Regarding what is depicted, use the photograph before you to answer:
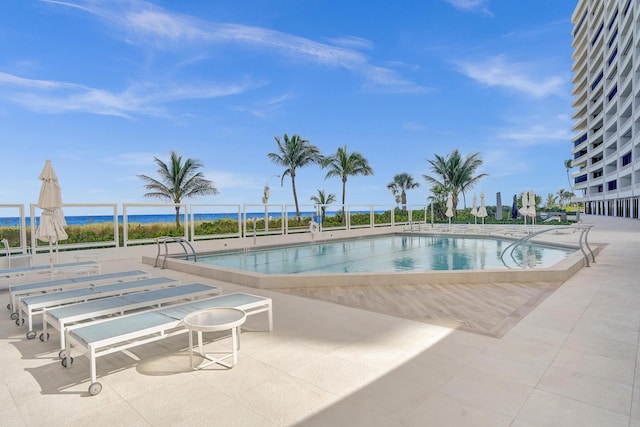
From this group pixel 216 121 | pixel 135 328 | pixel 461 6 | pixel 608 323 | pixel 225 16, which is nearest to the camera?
pixel 135 328

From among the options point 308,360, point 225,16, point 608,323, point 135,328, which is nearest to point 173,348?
point 135,328

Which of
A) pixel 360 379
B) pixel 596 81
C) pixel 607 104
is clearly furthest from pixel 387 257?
pixel 596 81

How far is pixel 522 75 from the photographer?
29047 mm

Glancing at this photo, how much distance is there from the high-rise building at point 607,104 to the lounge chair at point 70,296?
114 feet

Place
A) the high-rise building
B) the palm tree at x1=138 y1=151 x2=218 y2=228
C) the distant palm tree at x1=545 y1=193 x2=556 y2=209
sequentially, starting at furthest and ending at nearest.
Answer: the distant palm tree at x1=545 y1=193 x2=556 y2=209, the high-rise building, the palm tree at x1=138 y1=151 x2=218 y2=228

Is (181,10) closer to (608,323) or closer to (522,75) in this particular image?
(608,323)

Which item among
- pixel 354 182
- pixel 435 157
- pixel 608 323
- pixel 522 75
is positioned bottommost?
pixel 608 323

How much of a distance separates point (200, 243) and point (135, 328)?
33.9 feet

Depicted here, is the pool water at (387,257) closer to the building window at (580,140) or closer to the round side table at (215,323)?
the round side table at (215,323)

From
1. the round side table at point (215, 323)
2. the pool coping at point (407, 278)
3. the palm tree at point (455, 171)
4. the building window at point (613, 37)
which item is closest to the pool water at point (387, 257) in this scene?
the pool coping at point (407, 278)

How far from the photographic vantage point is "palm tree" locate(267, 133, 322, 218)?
25.0 m

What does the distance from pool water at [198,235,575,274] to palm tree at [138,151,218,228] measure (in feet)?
33.3

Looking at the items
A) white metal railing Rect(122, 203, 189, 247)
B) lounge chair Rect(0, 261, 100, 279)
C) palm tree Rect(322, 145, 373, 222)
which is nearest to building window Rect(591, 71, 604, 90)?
palm tree Rect(322, 145, 373, 222)

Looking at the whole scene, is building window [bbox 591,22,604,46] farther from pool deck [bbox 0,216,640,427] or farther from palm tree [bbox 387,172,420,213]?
pool deck [bbox 0,216,640,427]
